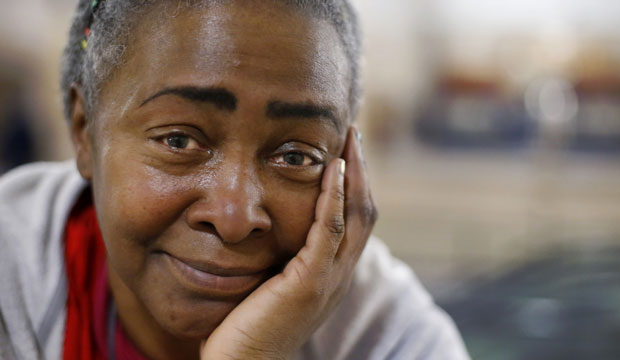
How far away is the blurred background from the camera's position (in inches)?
256

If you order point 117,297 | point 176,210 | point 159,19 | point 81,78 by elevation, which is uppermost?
point 159,19

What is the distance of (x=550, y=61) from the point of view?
6.96m

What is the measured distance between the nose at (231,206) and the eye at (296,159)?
0.08 m

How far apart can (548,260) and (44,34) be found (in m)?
6.70

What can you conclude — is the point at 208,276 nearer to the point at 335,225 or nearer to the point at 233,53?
the point at 335,225

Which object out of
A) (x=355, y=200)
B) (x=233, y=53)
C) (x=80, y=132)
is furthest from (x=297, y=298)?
(x=80, y=132)

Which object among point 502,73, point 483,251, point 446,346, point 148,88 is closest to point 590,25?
point 502,73

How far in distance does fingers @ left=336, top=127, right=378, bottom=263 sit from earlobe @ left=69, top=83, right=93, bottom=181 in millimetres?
558

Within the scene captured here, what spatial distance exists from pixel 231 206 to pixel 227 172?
0.07m

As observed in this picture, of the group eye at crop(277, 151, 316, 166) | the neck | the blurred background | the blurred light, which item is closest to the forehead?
eye at crop(277, 151, 316, 166)

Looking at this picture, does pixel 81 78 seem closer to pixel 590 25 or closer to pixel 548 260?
pixel 548 260

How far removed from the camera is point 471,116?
23.1 ft

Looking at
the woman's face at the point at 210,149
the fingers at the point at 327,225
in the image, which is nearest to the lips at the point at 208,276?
the woman's face at the point at 210,149

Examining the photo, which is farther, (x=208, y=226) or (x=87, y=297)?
(x=87, y=297)
